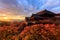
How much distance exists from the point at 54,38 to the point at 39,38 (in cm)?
111


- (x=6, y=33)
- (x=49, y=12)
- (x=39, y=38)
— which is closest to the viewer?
(x=39, y=38)

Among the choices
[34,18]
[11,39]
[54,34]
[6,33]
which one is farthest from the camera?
[34,18]

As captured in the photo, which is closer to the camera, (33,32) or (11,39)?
(33,32)

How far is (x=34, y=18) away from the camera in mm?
15781

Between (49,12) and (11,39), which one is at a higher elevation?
(49,12)

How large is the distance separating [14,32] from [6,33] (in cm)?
66

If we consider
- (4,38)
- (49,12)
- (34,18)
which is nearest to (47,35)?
(4,38)

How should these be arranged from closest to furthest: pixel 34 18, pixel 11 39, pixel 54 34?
pixel 54 34
pixel 11 39
pixel 34 18

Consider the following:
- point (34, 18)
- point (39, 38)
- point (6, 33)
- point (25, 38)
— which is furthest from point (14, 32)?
point (34, 18)

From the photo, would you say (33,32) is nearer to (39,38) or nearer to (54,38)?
(39,38)

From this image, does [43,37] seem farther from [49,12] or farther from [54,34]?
[49,12]

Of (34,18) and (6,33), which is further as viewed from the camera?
(34,18)

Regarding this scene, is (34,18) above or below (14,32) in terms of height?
above

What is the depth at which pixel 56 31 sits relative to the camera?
11.0 metres
